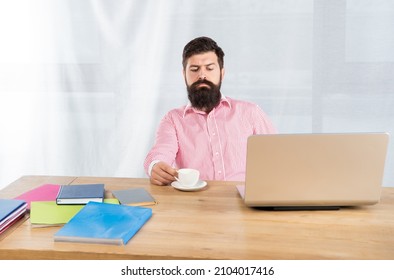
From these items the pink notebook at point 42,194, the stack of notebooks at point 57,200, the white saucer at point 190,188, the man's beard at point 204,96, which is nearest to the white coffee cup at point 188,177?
the white saucer at point 190,188

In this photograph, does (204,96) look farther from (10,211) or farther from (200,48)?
(10,211)

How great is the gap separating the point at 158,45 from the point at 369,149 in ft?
6.69

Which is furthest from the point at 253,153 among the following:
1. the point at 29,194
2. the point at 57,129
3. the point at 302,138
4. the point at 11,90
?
the point at 11,90

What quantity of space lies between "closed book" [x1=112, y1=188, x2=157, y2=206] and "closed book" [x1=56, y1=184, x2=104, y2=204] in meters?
0.06

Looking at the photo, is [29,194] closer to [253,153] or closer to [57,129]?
[253,153]

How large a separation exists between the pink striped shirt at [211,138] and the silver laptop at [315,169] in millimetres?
857

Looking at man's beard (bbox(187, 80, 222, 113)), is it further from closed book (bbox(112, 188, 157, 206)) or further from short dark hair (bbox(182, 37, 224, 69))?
closed book (bbox(112, 188, 157, 206))

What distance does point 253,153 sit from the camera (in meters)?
1.48

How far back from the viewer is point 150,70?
3.30 meters

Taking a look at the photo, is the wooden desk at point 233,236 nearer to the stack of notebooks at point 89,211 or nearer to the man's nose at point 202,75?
the stack of notebooks at point 89,211

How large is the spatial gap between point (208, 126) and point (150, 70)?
1005 mm

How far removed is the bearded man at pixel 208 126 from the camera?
242 centimetres

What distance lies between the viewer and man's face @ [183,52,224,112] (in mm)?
2461

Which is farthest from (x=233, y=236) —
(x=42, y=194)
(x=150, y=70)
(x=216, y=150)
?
(x=150, y=70)
